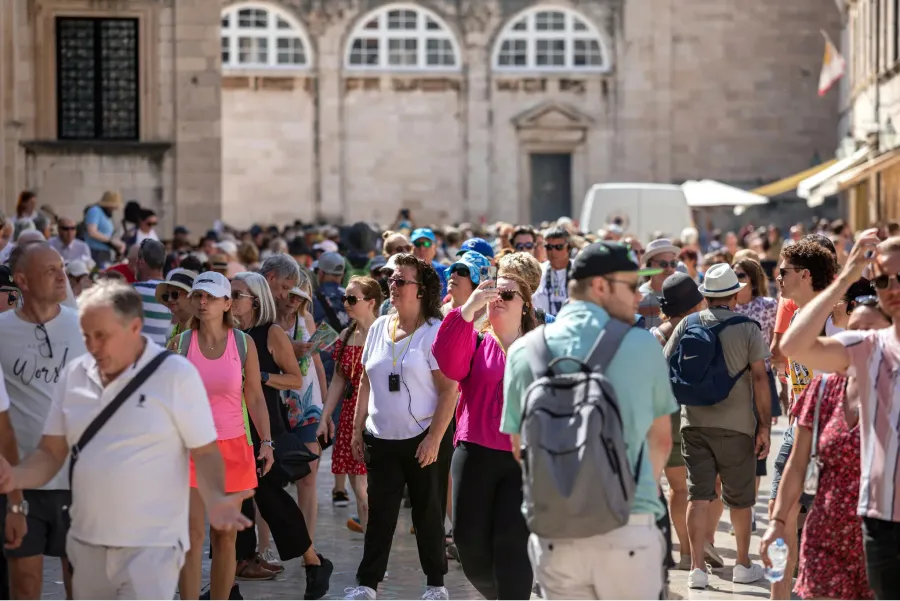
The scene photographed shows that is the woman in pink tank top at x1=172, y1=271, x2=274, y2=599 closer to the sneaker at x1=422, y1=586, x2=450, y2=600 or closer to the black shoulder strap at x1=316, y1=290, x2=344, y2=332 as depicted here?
the sneaker at x1=422, y1=586, x2=450, y2=600

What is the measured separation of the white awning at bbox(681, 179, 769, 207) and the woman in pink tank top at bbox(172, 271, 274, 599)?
82.3 ft

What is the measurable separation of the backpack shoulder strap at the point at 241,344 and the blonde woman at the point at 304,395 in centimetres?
130

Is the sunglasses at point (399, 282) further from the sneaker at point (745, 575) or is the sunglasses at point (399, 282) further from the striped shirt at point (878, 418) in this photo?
the striped shirt at point (878, 418)

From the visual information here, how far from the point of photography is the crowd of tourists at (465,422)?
5.35 metres

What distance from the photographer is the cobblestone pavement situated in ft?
29.1

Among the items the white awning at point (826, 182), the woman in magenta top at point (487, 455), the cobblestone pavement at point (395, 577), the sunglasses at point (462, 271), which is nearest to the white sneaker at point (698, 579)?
the cobblestone pavement at point (395, 577)

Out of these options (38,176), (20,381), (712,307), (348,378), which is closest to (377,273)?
(348,378)

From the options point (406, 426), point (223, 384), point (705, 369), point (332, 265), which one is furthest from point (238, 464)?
point (332, 265)

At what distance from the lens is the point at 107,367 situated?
5.50m

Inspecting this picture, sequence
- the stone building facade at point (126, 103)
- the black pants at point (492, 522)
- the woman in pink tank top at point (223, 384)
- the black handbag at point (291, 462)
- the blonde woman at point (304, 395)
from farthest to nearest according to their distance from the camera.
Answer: the stone building facade at point (126, 103)
the blonde woman at point (304, 395)
the black handbag at point (291, 462)
the woman in pink tank top at point (223, 384)
the black pants at point (492, 522)

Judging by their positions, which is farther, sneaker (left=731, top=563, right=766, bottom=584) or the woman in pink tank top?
sneaker (left=731, top=563, right=766, bottom=584)

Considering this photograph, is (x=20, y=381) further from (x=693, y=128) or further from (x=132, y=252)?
(x=693, y=128)

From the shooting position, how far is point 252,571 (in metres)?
9.37

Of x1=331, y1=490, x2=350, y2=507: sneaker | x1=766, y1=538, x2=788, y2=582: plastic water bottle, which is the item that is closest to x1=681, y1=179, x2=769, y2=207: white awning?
x1=331, y1=490, x2=350, y2=507: sneaker
